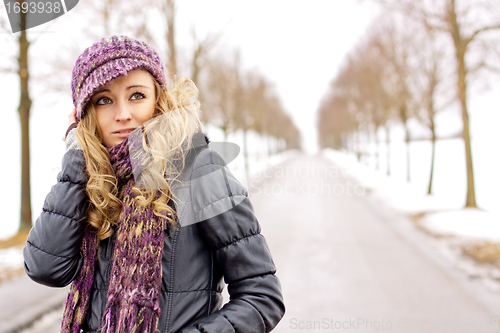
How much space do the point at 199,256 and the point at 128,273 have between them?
0.26 metres

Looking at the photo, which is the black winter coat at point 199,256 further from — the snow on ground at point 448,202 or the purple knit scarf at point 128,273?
the snow on ground at point 448,202

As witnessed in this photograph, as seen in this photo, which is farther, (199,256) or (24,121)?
(24,121)

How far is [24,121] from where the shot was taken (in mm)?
7688

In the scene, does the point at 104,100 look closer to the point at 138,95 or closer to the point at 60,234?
the point at 138,95

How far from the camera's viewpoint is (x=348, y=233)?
27.8 ft

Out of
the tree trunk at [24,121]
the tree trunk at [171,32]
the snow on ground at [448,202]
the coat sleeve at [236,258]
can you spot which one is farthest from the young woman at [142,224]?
the tree trunk at [171,32]

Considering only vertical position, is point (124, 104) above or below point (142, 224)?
above

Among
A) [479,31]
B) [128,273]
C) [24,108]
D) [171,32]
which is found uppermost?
[171,32]

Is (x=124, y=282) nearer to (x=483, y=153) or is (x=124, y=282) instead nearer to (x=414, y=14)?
(x=414, y=14)

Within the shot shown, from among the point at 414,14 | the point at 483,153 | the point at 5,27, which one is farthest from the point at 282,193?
the point at 483,153

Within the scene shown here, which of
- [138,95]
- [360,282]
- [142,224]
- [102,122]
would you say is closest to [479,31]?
A: [360,282]

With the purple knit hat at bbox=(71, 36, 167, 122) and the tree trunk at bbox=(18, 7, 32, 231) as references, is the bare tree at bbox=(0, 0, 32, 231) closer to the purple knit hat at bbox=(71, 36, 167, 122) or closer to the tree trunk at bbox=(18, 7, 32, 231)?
the tree trunk at bbox=(18, 7, 32, 231)

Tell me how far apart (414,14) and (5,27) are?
953cm

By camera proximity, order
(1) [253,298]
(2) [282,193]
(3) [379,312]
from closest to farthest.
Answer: (1) [253,298]
(3) [379,312]
(2) [282,193]
